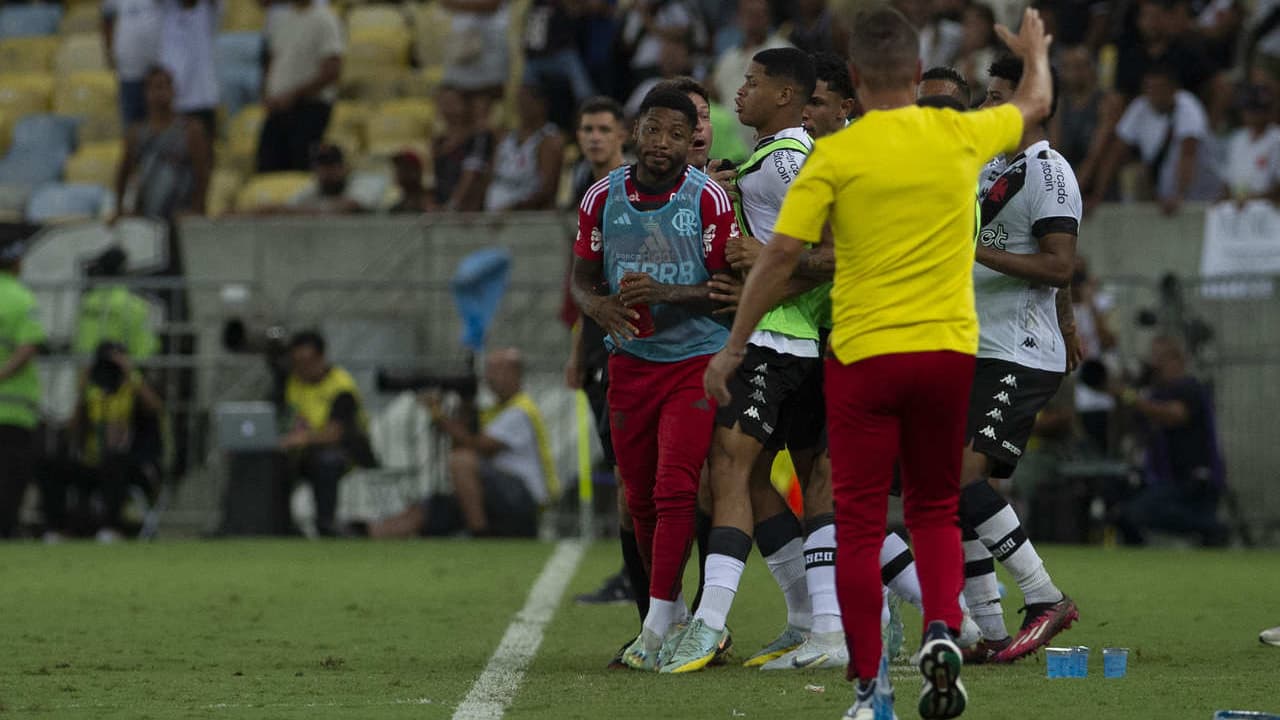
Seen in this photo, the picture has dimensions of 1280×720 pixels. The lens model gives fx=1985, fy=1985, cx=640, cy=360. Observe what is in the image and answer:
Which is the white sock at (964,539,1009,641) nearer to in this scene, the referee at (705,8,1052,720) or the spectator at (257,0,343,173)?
the referee at (705,8,1052,720)

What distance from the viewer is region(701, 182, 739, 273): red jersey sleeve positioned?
6.85 metres

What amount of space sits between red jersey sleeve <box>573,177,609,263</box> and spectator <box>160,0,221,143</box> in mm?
12714

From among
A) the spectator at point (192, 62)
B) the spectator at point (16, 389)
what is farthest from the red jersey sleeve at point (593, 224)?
the spectator at point (192, 62)

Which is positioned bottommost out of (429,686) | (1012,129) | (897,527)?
(897,527)

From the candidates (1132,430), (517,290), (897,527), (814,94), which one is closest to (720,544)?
(814,94)

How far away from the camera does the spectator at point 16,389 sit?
14.9 metres

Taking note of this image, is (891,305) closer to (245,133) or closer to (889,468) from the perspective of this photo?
(889,468)

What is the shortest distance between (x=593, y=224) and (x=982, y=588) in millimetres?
1918

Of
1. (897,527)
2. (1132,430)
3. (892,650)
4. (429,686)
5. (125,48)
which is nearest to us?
(429,686)

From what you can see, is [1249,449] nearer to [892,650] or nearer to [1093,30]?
[1093,30]

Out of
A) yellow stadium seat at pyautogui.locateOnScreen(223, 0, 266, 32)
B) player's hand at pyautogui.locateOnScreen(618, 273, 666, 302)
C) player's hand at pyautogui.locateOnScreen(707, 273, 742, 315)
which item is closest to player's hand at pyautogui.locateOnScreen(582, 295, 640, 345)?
player's hand at pyautogui.locateOnScreen(618, 273, 666, 302)

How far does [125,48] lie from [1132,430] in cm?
1049

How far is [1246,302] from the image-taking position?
49.6 feet

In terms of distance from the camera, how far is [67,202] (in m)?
19.5
